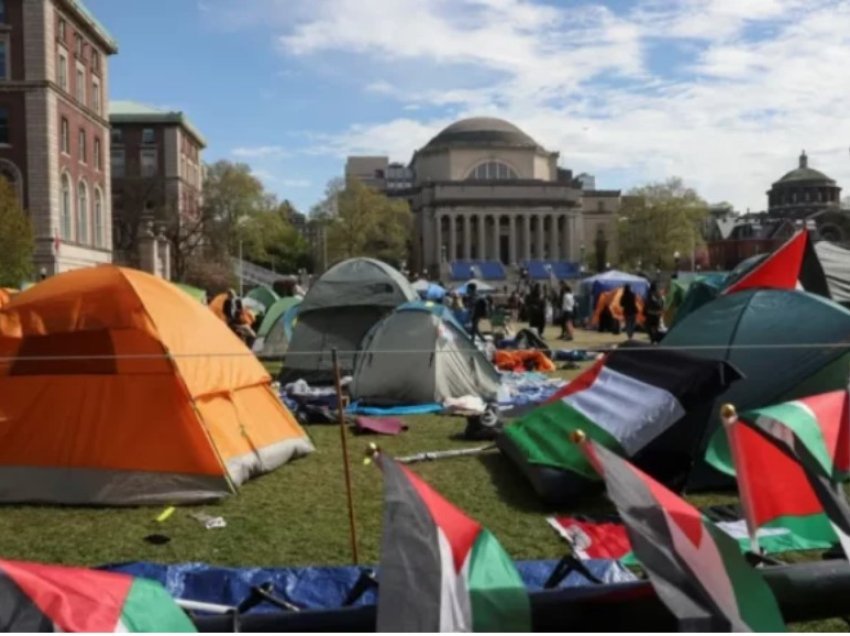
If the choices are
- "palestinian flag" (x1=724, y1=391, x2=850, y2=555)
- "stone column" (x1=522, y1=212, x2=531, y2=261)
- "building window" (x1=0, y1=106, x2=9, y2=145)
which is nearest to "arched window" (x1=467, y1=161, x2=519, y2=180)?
"stone column" (x1=522, y1=212, x2=531, y2=261)

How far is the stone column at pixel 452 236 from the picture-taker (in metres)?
108

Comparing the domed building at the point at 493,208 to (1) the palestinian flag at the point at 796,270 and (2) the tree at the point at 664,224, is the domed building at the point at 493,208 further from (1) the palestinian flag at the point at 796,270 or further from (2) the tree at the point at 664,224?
(1) the palestinian flag at the point at 796,270

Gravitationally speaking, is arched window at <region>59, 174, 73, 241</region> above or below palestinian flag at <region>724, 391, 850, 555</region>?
above

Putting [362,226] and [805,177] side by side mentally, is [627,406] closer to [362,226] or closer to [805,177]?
[362,226]

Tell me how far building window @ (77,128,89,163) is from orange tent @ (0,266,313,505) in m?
47.5

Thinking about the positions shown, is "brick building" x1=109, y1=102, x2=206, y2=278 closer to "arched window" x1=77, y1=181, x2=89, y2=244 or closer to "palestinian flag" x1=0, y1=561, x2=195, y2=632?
"arched window" x1=77, y1=181, x2=89, y2=244

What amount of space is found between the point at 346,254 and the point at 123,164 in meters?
25.3

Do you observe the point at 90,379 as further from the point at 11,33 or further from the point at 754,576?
the point at 11,33

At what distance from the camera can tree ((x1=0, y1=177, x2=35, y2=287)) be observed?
35.7m

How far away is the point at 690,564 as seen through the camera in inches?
129

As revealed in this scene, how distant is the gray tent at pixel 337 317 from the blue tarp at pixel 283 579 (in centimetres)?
994

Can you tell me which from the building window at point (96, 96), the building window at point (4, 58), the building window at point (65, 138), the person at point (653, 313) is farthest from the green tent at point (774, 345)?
the building window at point (96, 96)

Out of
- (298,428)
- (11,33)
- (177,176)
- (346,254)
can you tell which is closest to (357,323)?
(298,428)

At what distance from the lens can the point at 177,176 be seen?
7425 centimetres
